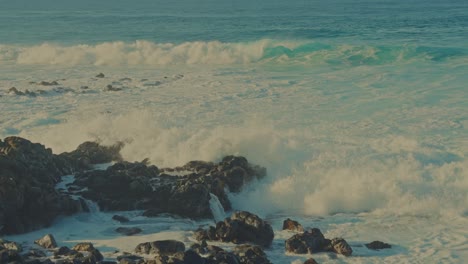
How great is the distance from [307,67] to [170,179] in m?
22.5

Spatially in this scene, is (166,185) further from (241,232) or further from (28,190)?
(241,232)

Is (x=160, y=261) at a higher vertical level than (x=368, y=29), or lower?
lower

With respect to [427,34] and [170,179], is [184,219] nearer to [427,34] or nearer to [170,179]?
[170,179]

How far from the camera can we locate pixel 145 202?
1501cm

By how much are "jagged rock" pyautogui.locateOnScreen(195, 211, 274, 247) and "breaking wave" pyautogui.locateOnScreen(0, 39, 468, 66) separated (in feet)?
85.0

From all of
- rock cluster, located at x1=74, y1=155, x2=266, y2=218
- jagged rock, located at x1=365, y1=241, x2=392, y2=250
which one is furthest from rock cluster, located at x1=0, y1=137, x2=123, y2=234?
jagged rock, located at x1=365, y1=241, x2=392, y2=250

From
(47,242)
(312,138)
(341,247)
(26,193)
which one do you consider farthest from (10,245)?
(312,138)

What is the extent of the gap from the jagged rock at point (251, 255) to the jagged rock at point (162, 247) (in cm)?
100

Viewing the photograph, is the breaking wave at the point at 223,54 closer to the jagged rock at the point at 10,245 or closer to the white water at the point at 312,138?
the white water at the point at 312,138

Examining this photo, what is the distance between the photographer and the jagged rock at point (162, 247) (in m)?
11.9

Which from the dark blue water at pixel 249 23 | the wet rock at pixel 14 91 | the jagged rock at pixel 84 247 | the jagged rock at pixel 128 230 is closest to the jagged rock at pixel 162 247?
the jagged rock at pixel 84 247

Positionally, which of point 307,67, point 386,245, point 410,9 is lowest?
point 386,245

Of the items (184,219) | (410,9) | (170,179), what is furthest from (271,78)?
(410,9)

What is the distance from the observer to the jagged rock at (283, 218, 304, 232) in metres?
13.8
